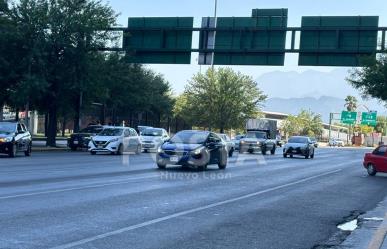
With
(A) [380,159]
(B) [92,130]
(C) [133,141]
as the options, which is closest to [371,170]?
(A) [380,159]

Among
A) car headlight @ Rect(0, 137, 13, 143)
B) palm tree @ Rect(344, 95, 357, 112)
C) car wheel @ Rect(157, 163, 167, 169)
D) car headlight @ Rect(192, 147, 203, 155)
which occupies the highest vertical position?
palm tree @ Rect(344, 95, 357, 112)

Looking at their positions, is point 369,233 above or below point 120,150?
below

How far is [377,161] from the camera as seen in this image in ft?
85.9

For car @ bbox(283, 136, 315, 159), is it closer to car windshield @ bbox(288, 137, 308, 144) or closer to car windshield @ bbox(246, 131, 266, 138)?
car windshield @ bbox(288, 137, 308, 144)

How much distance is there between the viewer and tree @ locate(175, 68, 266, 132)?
236ft

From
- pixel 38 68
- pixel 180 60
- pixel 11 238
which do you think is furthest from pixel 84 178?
pixel 180 60

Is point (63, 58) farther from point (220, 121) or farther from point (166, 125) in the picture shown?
point (166, 125)

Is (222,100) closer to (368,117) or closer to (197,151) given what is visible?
(368,117)

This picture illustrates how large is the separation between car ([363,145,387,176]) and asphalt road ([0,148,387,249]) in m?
5.24

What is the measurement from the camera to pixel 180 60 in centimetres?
4288

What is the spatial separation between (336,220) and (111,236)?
488cm

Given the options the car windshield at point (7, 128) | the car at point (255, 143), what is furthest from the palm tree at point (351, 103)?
the car windshield at point (7, 128)

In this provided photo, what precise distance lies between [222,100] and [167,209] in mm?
60306

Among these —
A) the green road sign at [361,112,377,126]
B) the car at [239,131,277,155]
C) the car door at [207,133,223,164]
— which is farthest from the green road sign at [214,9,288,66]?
the green road sign at [361,112,377,126]
